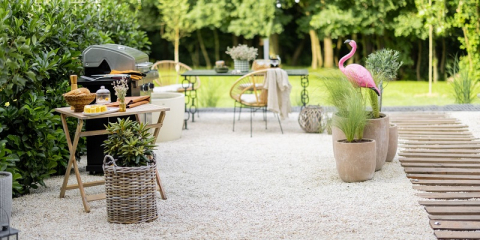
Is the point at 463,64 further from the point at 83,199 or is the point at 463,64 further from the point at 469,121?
the point at 83,199

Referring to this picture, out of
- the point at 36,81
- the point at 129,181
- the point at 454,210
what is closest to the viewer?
the point at 129,181

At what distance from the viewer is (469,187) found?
5.54m

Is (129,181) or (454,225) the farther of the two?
(129,181)

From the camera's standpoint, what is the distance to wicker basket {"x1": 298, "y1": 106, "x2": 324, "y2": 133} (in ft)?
27.9

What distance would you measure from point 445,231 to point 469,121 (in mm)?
4859

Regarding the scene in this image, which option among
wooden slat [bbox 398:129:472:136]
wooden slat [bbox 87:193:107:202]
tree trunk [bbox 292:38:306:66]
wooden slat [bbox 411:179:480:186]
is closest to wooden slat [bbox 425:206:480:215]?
wooden slat [bbox 411:179:480:186]

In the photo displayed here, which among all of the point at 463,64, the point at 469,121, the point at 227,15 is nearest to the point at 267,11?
the point at 227,15

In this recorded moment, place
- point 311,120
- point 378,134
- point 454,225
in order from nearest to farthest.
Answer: point 454,225, point 378,134, point 311,120

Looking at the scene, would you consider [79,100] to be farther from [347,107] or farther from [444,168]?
[444,168]

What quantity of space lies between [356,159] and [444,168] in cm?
103

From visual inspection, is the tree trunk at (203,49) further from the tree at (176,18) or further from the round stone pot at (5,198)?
the round stone pot at (5,198)

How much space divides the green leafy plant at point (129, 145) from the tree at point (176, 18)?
1190cm

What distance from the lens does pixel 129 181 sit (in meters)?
4.63

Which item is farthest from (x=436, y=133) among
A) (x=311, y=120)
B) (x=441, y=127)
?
(x=311, y=120)
